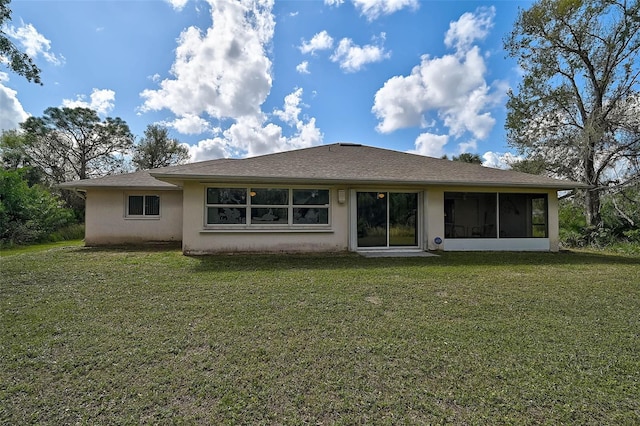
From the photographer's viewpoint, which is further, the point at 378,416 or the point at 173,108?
the point at 173,108

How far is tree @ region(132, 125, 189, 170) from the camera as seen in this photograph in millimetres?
29922

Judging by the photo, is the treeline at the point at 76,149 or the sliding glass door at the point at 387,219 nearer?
the sliding glass door at the point at 387,219

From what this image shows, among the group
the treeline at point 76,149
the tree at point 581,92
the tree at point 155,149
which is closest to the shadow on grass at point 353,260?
the tree at point 581,92

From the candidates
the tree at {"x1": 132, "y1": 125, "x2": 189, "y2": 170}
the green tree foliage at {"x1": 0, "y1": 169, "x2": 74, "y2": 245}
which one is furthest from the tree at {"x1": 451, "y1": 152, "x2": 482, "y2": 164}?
the green tree foliage at {"x1": 0, "y1": 169, "x2": 74, "y2": 245}

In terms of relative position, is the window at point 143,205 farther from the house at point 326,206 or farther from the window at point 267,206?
the window at point 267,206

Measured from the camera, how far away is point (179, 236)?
40.3 ft

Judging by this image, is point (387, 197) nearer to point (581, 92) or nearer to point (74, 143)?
point (581, 92)

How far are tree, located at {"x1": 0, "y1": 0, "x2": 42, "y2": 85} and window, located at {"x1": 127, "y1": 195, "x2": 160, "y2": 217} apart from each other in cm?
536

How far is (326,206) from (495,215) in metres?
6.16

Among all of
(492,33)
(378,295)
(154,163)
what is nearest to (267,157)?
(378,295)

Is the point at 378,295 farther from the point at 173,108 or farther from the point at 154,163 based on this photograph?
the point at 154,163

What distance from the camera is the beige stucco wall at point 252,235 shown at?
9.30 metres

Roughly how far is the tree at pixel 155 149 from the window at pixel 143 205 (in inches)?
802

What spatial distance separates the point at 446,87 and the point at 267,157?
34.2 feet
